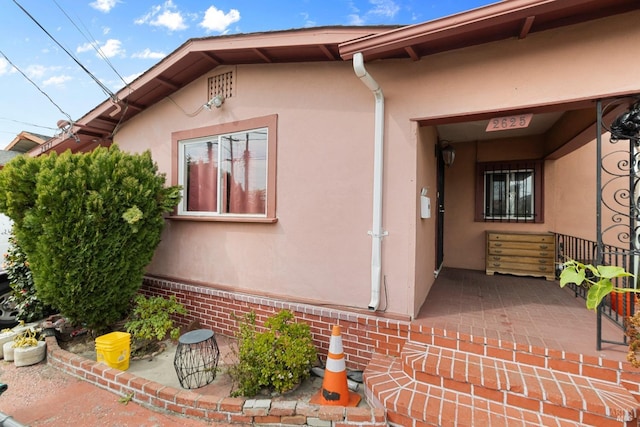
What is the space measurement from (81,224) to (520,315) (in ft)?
20.0

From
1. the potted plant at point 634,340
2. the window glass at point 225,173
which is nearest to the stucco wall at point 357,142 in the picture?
the window glass at point 225,173

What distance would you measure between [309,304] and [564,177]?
6.23m

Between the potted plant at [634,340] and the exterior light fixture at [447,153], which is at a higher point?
the exterior light fixture at [447,153]

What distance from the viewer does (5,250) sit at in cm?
615

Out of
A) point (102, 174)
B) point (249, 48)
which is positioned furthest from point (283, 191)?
point (102, 174)

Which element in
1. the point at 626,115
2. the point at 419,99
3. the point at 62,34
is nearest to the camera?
the point at 626,115

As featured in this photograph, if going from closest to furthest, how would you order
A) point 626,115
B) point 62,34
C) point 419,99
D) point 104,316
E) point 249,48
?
point 626,115, point 419,99, point 249,48, point 104,316, point 62,34

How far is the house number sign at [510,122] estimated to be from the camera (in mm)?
3295

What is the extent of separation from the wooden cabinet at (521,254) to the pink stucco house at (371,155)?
160 millimetres

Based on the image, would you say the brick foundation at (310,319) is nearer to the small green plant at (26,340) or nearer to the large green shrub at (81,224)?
the large green shrub at (81,224)

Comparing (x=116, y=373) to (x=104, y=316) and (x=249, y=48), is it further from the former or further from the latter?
(x=249, y=48)

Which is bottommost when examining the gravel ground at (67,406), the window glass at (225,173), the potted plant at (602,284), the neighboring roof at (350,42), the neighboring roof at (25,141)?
the gravel ground at (67,406)

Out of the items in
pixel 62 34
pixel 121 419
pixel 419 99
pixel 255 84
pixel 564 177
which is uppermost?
pixel 62 34

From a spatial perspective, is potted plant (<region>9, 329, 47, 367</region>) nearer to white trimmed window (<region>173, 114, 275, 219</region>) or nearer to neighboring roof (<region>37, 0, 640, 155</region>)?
white trimmed window (<region>173, 114, 275, 219</region>)
